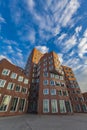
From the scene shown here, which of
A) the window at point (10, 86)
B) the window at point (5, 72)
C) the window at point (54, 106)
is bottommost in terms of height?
the window at point (54, 106)

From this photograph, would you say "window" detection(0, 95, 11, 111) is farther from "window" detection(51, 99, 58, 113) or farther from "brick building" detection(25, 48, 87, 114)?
"window" detection(51, 99, 58, 113)

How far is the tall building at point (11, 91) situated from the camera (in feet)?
82.5

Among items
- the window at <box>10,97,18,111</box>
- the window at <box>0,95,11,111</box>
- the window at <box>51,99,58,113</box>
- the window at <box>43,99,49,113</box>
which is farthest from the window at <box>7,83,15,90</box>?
the window at <box>51,99,58,113</box>

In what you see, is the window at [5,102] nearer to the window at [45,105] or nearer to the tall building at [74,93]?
the window at [45,105]

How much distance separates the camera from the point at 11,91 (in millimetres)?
27672

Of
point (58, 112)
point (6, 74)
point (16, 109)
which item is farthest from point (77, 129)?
point (6, 74)

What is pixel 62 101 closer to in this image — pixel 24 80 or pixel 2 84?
pixel 24 80

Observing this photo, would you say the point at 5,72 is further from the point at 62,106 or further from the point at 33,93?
the point at 62,106

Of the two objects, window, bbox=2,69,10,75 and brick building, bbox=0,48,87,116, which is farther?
window, bbox=2,69,10,75

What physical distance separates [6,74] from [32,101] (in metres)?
18.2

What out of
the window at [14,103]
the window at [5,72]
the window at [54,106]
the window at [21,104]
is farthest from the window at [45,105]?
the window at [5,72]

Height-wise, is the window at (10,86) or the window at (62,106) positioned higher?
the window at (10,86)

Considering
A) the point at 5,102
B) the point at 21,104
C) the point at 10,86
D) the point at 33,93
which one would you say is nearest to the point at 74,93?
the point at 33,93

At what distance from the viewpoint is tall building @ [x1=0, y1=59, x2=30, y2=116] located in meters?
25.1
